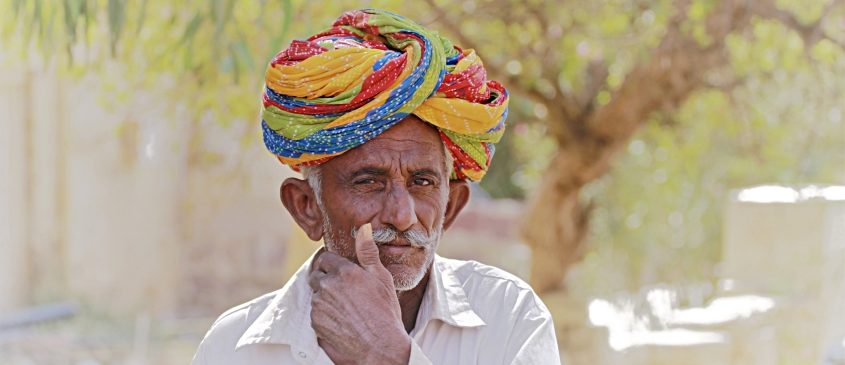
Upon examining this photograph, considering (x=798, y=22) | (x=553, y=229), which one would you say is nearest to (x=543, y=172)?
(x=553, y=229)

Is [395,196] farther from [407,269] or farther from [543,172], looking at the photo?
[543,172]

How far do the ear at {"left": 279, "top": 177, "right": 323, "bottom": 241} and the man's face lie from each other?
2.9 inches

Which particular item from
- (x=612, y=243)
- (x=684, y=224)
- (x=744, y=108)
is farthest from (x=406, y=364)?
(x=684, y=224)

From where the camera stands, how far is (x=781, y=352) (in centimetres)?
727

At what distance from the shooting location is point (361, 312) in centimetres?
210

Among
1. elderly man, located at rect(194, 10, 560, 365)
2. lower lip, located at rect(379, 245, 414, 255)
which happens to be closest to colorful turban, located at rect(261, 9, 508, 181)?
elderly man, located at rect(194, 10, 560, 365)

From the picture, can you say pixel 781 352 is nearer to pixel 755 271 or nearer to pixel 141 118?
pixel 755 271

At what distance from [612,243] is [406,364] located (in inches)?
283

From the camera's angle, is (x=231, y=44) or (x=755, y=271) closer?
(x=231, y=44)

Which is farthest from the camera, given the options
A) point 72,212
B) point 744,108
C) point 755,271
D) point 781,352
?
point 72,212

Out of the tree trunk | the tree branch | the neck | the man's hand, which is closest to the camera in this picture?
the man's hand

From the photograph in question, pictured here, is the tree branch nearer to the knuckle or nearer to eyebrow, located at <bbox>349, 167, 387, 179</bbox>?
eyebrow, located at <bbox>349, 167, 387, 179</bbox>

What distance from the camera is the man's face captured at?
87.4 inches

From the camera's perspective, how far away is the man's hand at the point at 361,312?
2039 millimetres
